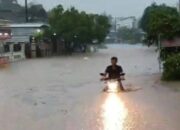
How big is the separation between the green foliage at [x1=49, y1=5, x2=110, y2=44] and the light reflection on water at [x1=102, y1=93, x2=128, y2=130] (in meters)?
52.0

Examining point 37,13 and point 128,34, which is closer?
point 37,13

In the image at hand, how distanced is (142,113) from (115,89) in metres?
5.29

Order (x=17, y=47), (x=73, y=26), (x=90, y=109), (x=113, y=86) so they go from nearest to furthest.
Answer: (x=90, y=109), (x=113, y=86), (x=17, y=47), (x=73, y=26)

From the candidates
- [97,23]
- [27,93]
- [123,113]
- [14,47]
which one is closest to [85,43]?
[97,23]

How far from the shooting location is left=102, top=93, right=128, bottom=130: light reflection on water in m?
11.0

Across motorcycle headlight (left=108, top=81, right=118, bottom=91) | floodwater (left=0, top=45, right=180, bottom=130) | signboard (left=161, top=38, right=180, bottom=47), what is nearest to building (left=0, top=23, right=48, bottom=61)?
signboard (left=161, top=38, right=180, bottom=47)

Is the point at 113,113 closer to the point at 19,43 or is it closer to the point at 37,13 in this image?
the point at 19,43

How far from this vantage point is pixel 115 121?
38.0 feet

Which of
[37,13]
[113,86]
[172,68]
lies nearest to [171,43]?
[172,68]

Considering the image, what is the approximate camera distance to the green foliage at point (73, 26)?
69062 millimetres

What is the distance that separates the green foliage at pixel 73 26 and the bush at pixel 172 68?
4691cm

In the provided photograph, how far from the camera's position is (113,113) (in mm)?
13000

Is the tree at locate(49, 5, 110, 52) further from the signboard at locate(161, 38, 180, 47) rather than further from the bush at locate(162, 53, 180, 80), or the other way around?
the bush at locate(162, 53, 180, 80)

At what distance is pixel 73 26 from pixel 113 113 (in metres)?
56.5
